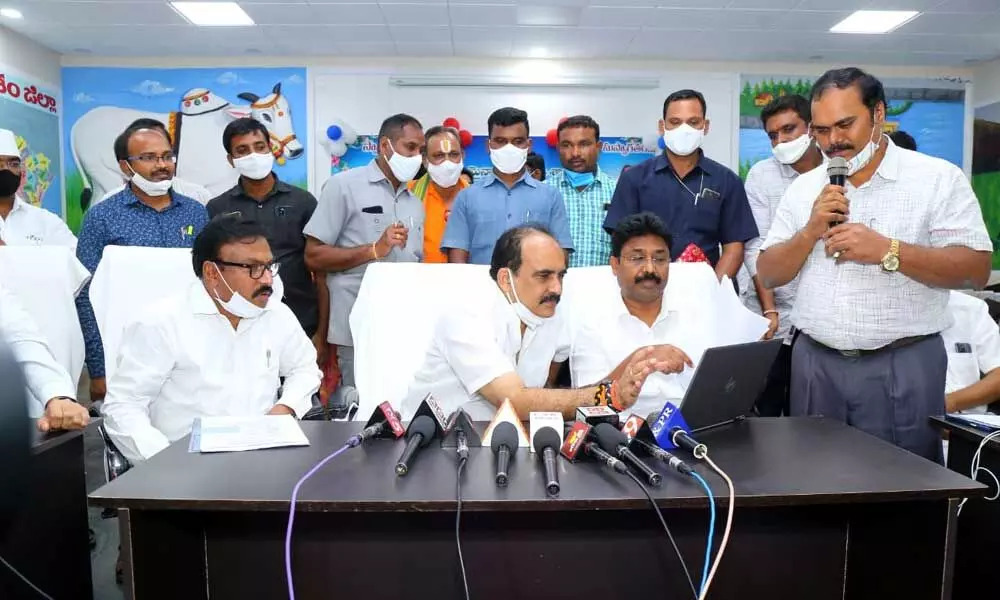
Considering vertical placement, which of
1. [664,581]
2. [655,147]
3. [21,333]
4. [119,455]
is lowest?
[664,581]

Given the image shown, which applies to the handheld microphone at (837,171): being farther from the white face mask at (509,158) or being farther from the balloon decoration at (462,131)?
the balloon decoration at (462,131)

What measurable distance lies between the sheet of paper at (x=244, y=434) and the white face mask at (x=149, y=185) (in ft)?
5.31

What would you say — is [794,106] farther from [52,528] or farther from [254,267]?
[52,528]

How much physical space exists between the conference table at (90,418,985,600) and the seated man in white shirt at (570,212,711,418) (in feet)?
2.17

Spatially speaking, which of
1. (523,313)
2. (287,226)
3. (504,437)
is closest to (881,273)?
(523,313)

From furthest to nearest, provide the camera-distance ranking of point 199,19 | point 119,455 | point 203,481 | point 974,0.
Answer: point 199,19 < point 974,0 < point 119,455 < point 203,481

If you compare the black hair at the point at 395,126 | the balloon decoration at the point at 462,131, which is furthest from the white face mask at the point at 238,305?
the balloon decoration at the point at 462,131

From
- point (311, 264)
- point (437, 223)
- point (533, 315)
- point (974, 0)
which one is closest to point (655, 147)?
point (974, 0)

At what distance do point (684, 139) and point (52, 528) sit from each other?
253 centimetres

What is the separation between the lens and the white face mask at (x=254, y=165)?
121 inches

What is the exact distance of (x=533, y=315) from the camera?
1940mm

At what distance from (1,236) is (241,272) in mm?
2093

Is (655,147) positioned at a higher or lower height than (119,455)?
higher

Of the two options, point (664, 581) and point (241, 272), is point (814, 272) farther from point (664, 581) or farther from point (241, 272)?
point (241, 272)
